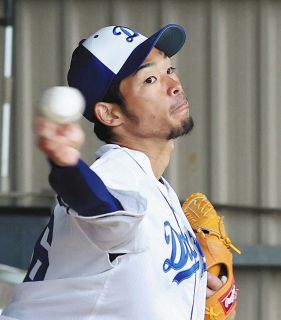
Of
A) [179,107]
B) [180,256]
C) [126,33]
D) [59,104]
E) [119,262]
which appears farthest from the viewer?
[126,33]

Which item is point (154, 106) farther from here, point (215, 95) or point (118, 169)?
point (215, 95)

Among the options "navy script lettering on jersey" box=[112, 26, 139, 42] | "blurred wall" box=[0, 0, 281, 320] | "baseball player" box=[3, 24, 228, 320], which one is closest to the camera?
"baseball player" box=[3, 24, 228, 320]

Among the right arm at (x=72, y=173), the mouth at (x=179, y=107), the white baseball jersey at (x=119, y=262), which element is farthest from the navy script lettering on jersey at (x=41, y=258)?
the mouth at (x=179, y=107)

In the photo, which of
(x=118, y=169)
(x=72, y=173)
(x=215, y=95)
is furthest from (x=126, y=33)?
(x=215, y=95)

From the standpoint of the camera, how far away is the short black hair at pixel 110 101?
284 centimetres

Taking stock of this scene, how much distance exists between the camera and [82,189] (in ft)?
7.63

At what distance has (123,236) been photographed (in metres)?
2.49

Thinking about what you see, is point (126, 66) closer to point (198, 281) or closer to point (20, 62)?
point (198, 281)

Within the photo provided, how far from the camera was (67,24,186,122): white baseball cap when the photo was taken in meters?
2.84

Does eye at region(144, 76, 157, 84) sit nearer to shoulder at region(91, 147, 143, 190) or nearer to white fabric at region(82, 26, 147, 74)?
white fabric at region(82, 26, 147, 74)

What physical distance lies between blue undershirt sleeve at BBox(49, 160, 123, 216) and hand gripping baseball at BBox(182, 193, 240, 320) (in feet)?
2.31

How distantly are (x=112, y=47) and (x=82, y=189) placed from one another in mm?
648

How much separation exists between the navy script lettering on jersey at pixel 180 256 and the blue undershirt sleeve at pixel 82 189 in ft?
0.89

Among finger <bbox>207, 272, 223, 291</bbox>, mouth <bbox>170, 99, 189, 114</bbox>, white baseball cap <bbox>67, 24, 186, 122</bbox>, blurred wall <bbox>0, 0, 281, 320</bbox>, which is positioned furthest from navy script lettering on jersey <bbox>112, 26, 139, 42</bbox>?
blurred wall <bbox>0, 0, 281, 320</bbox>
